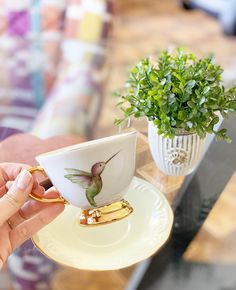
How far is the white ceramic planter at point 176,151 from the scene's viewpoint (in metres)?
0.61

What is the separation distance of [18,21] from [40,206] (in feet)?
2.84

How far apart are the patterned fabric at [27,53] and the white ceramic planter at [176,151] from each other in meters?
0.68

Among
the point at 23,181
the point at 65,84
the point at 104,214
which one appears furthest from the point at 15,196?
the point at 65,84

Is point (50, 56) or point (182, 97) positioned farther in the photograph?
point (50, 56)

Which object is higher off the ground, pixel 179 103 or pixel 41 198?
pixel 179 103

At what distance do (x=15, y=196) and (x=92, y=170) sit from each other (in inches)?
4.0

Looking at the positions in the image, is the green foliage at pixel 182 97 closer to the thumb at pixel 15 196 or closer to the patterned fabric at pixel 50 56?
the thumb at pixel 15 196

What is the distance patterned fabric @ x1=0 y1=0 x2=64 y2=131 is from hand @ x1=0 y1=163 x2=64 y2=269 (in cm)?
67

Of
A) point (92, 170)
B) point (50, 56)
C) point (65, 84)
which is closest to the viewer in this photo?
point (92, 170)

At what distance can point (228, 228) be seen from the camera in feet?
2.59

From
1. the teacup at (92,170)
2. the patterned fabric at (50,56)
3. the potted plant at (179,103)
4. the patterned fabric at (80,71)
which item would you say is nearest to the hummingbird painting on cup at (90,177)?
the teacup at (92,170)

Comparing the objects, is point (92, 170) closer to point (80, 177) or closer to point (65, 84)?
point (80, 177)

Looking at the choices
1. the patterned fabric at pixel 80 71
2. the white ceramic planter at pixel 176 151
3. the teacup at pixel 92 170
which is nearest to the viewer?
the teacup at pixel 92 170

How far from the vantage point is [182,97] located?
22.2 inches
